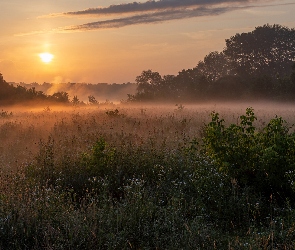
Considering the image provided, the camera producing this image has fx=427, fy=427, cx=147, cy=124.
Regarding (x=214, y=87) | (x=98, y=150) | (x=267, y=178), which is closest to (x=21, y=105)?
(x=214, y=87)

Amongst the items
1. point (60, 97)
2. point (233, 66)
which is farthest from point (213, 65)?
point (60, 97)

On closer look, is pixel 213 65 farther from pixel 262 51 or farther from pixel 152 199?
pixel 152 199

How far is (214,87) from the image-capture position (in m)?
48.6

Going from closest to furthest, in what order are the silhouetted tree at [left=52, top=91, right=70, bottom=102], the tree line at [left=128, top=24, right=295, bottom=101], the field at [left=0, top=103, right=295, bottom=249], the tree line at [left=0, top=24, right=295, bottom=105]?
the field at [left=0, top=103, right=295, bottom=249] < the silhouetted tree at [left=52, top=91, right=70, bottom=102] < the tree line at [left=0, top=24, right=295, bottom=105] < the tree line at [left=128, top=24, right=295, bottom=101]

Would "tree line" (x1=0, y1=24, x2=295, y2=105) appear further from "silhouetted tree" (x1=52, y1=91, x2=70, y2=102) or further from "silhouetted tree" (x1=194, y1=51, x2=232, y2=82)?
"silhouetted tree" (x1=52, y1=91, x2=70, y2=102)

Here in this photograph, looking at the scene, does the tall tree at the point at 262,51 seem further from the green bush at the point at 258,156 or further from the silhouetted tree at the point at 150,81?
the green bush at the point at 258,156

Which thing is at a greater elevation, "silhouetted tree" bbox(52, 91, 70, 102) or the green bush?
"silhouetted tree" bbox(52, 91, 70, 102)

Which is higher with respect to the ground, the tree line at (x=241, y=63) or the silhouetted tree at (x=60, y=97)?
the tree line at (x=241, y=63)

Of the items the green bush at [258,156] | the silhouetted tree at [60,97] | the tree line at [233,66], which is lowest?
the green bush at [258,156]

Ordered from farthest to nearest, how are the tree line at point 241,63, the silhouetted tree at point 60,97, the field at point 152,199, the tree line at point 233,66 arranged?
the tree line at point 241,63, the tree line at point 233,66, the silhouetted tree at point 60,97, the field at point 152,199

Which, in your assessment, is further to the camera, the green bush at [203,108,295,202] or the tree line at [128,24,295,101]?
the tree line at [128,24,295,101]

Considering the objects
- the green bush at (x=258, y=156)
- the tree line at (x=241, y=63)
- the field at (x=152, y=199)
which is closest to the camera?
the field at (x=152, y=199)

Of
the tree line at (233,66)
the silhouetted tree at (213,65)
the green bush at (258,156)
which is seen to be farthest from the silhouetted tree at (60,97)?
the green bush at (258,156)

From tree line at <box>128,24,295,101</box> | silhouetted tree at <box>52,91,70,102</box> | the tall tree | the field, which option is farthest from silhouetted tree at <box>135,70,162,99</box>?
the field
